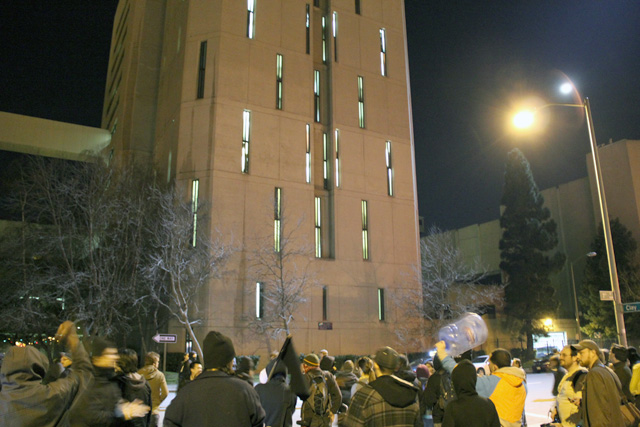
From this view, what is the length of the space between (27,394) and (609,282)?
147ft

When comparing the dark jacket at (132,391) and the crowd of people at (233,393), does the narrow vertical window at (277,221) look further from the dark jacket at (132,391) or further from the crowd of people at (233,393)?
the dark jacket at (132,391)

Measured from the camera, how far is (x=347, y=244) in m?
33.2

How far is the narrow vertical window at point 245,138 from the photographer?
31.4 meters

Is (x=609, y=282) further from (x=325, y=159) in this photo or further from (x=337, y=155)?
(x=325, y=159)

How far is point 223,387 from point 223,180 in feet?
89.6

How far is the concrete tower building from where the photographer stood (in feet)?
100.0

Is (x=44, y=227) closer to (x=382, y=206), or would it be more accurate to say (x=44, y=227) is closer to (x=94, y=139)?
(x=94, y=139)

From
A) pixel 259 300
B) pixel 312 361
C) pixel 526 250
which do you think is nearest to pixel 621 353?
pixel 312 361

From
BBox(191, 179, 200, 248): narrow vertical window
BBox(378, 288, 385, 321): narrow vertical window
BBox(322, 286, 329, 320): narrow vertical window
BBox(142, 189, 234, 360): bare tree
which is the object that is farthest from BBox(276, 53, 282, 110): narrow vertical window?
BBox(378, 288, 385, 321): narrow vertical window

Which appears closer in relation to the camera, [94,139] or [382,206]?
[382,206]

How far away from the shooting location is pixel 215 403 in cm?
355

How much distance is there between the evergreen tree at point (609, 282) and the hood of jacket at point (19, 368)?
43.6m

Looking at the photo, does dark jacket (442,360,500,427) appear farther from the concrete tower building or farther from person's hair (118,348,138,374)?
the concrete tower building

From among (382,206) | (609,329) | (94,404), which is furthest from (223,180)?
(609,329)
